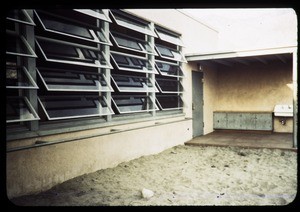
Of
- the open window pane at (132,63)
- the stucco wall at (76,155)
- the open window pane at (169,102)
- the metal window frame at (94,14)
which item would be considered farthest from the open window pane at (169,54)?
the metal window frame at (94,14)

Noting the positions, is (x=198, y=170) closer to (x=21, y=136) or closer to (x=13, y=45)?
(x=21, y=136)

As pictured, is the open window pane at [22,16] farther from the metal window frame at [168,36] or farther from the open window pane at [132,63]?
the metal window frame at [168,36]

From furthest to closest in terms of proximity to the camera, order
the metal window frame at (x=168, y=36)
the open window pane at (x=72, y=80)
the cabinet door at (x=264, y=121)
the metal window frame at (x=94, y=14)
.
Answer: the cabinet door at (x=264, y=121) → the metal window frame at (x=168, y=36) → the metal window frame at (x=94, y=14) → the open window pane at (x=72, y=80)

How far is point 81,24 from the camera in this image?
5.29 m

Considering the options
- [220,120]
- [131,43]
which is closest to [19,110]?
[131,43]

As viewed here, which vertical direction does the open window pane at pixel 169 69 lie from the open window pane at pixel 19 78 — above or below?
above

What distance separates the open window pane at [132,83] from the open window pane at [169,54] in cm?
113

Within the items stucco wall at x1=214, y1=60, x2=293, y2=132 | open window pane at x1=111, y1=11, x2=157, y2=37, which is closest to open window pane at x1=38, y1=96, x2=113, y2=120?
open window pane at x1=111, y1=11, x2=157, y2=37

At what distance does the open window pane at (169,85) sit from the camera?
818 cm

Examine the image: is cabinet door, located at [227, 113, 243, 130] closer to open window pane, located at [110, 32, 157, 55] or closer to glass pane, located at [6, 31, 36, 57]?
open window pane, located at [110, 32, 157, 55]

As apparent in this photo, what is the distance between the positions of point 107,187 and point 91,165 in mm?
830

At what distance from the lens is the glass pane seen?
3926 mm
